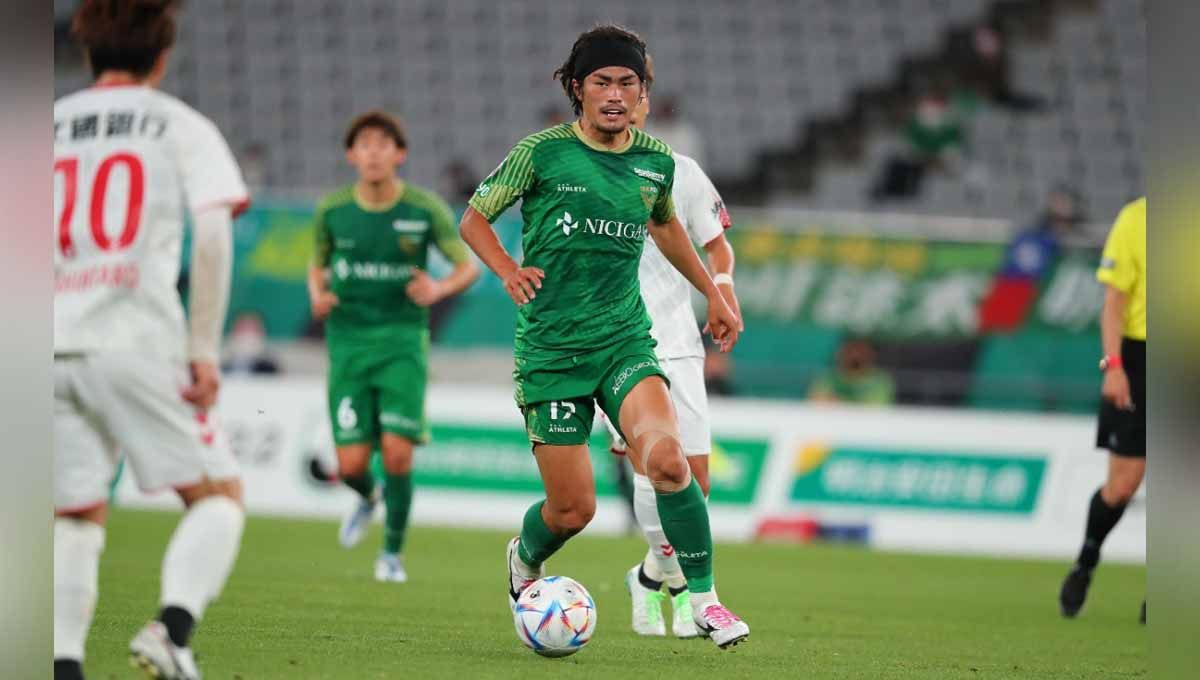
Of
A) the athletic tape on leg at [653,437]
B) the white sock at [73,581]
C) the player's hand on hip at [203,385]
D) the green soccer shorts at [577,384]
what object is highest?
the player's hand on hip at [203,385]

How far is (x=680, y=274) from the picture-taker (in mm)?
7879

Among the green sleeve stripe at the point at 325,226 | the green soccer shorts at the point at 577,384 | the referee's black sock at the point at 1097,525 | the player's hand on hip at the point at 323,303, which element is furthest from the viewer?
the green sleeve stripe at the point at 325,226

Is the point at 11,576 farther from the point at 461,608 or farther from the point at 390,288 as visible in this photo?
the point at 390,288

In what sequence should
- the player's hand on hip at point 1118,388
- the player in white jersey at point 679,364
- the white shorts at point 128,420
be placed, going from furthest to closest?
the player's hand on hip at point 1118,388 → the player in white jersey at point 679,364 → the white shorts at point 128,420

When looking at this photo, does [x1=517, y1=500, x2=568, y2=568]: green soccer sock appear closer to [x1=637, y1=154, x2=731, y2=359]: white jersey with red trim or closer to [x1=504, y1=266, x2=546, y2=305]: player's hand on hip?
[x1=504, y1=266, x2=546, y2=305]: player's hand on hip

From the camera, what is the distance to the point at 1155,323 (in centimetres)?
341

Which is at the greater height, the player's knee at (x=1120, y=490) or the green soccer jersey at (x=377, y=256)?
the green soccer jersey at (x=377, y=256)

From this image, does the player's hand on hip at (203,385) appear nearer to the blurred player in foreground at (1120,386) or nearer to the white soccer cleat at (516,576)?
the white soccer cleat at (516,576)

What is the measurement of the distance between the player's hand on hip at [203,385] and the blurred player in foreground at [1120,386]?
5.73 m

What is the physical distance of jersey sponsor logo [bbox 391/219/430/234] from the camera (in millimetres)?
10758

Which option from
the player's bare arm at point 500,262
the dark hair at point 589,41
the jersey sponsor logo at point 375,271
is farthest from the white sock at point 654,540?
the jersey sponsor logo at point 375,271

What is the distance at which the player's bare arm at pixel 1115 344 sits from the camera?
30.2ft

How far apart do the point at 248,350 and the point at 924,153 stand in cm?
924

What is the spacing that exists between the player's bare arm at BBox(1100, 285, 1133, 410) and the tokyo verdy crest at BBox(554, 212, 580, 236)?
390cm
